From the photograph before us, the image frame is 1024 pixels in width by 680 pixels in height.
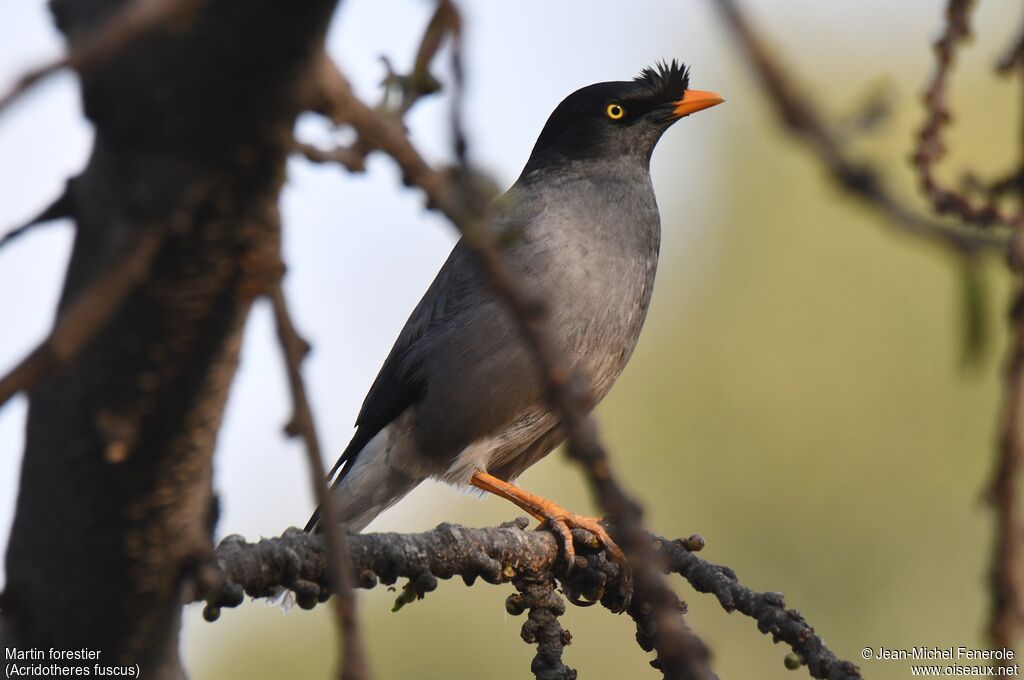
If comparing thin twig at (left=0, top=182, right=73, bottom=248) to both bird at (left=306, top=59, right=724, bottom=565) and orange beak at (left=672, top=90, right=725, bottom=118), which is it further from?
orange beak at (left=672, top=90, right=725, bottom=118)

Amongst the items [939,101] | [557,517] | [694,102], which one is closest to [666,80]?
[694,102]

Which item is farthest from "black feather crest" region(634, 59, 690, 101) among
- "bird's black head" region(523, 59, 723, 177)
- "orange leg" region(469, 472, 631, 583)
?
"orange leg" region(469, 472, 631, 583)

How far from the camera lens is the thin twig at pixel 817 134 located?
92 cm

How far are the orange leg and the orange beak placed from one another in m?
2.04

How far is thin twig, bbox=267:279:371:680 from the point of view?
3.96ft

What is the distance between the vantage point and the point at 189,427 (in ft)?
5.22

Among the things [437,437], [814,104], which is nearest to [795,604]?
[437,437]

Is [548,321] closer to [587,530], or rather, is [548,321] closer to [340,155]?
[587,530]

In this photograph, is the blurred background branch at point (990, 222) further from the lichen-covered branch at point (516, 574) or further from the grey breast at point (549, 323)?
the grey breast at point (549, 323)

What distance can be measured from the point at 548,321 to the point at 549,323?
0.06 meters

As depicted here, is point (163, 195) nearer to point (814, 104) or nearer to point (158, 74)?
point (158, 74)

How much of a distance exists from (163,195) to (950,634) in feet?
29.2

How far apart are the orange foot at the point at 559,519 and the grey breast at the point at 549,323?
0.16 m

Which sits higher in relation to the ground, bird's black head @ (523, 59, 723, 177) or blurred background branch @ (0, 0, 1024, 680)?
bird's black head @ (523, 59, 723, 177)
